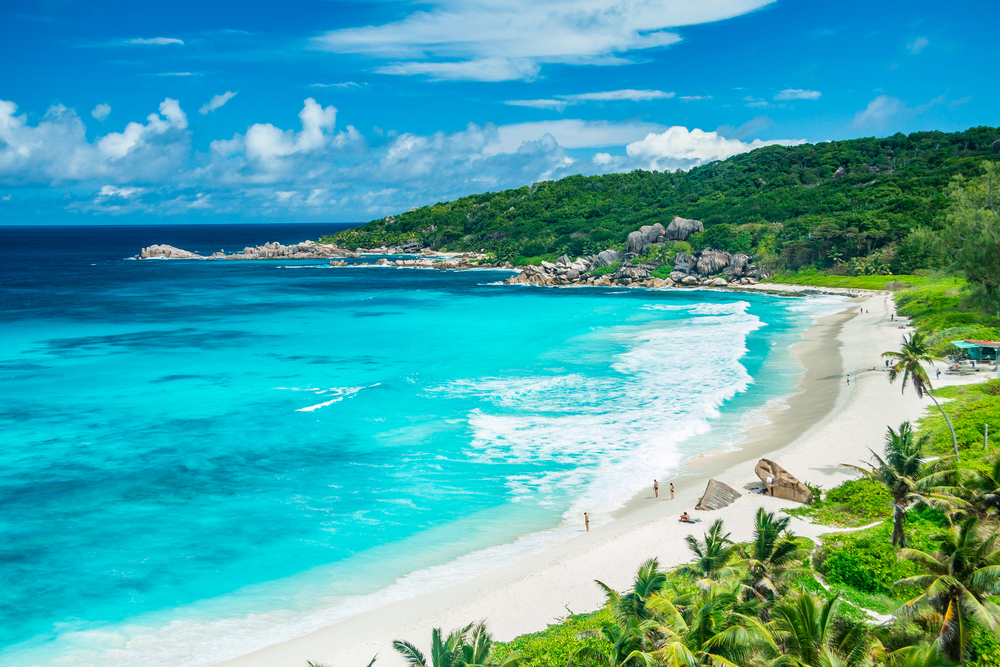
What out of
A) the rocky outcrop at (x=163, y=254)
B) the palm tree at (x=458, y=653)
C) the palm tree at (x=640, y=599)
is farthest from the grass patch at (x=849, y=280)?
the rocky outcrop at (x=163, y=254)

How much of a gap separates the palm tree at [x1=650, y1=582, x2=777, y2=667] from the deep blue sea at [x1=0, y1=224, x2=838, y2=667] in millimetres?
9957

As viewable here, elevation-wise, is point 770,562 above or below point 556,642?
above

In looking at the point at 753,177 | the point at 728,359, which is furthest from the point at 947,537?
the point at 753,177

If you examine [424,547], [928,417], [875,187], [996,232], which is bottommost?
[424,547]

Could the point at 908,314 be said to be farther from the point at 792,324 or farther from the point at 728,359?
the point at 728,359

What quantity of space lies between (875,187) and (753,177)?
123 feet

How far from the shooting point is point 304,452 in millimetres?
32438

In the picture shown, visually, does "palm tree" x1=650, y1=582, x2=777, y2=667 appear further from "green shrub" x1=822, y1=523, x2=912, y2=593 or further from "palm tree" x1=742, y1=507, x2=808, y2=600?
"green shrub" x1=822, y1=523, x2=912, y2=593

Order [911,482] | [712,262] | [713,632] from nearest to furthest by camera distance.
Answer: [713,632]
[911,482]
[712,262]

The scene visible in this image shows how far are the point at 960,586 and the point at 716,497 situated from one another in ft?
39.5

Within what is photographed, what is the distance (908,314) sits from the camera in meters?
60.8

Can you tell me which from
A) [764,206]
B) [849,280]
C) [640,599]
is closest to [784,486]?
[640,599]

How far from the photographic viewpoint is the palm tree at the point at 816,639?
36.5 ft

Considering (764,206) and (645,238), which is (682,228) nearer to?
(645,238)
